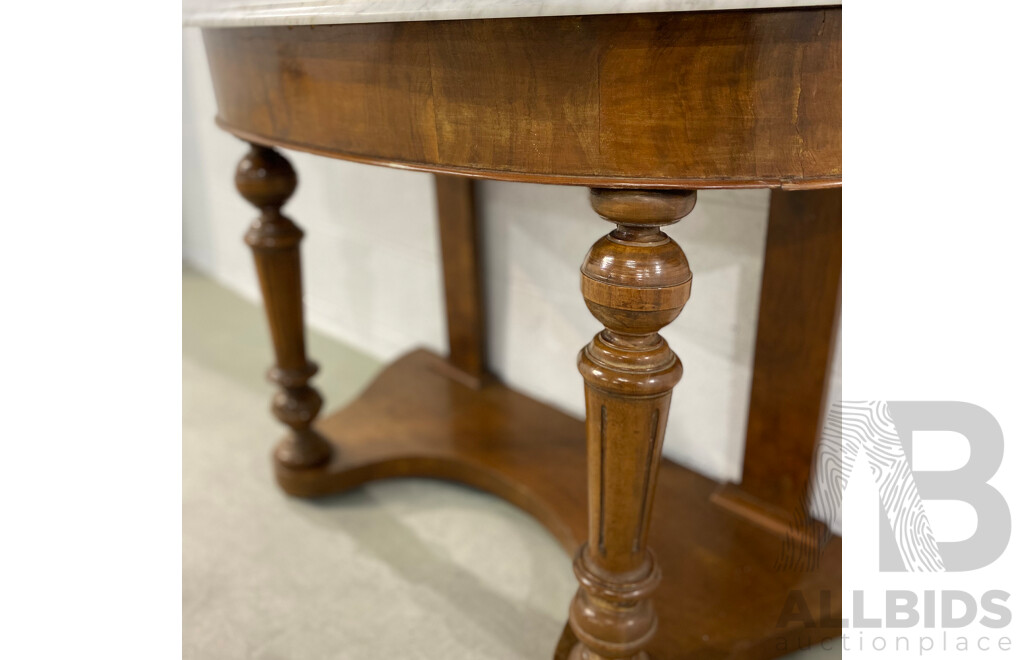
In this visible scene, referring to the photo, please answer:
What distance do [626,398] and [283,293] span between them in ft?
1.81

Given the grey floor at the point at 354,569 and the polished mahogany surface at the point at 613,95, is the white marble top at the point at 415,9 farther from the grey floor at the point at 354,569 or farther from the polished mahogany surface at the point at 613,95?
the grey floor at the point at 354,569

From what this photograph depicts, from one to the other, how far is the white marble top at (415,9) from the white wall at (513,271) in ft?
1.53

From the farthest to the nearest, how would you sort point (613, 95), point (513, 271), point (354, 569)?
1. point (513, 271)
2. point (354, 569)
3. point (613, 95)

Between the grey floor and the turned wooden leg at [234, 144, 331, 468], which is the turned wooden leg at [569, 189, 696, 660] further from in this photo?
the turned wooden leg at [234, 144, 331, 468]

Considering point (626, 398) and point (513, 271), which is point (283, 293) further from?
point (626, 398)

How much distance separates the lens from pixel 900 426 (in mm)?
667

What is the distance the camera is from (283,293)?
2.95 feet

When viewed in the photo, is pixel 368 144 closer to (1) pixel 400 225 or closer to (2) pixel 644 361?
(2) pixel 644 361

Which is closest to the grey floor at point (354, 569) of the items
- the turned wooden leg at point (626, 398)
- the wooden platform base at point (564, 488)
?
the wooden platform base at point (564, 488)

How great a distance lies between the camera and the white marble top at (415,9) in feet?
1.20

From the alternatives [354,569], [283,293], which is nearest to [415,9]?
[283,293]

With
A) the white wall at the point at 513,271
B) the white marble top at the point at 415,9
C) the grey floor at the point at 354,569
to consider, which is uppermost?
the white marble top at the point at 415,9
